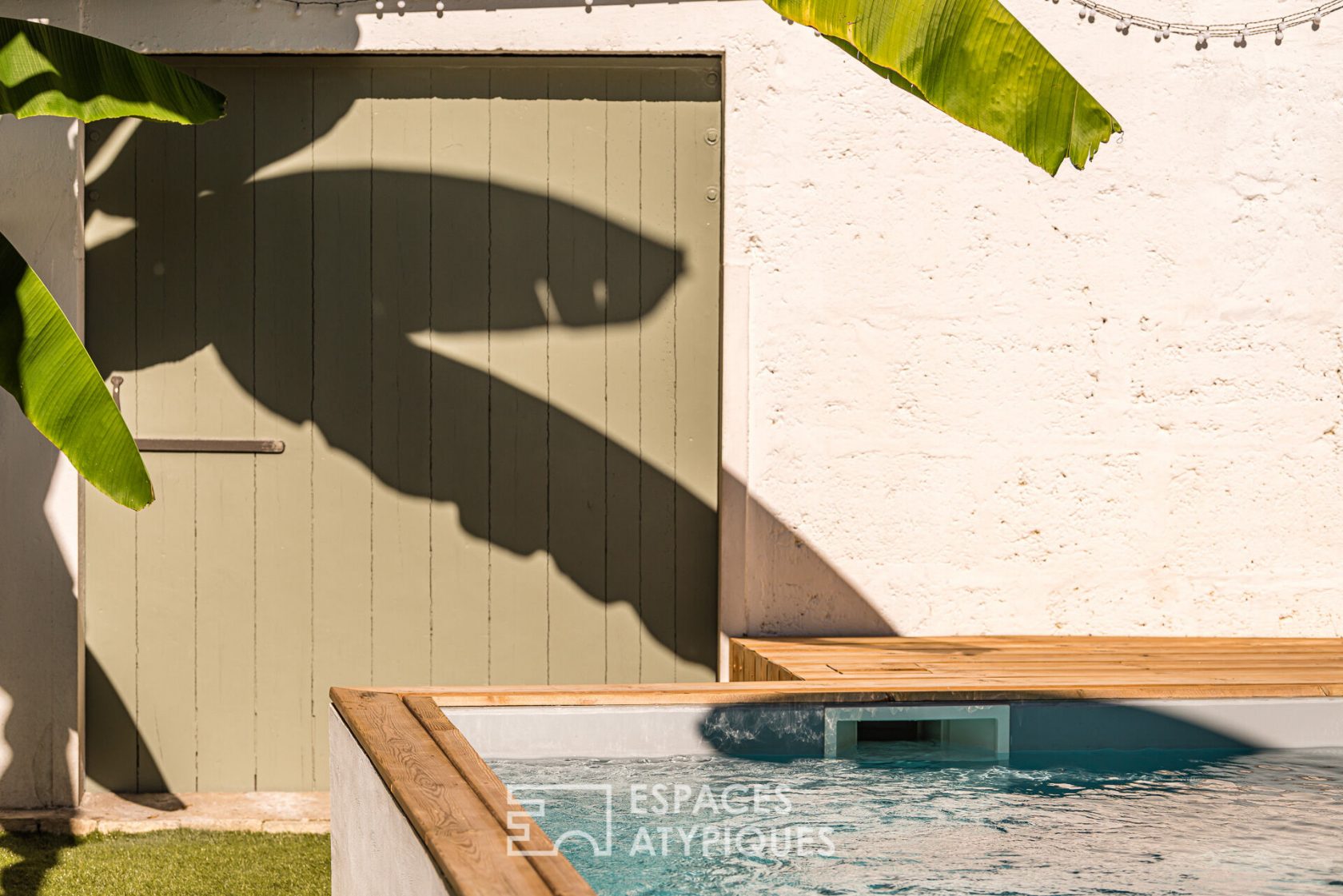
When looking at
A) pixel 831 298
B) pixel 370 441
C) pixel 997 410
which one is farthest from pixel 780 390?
pixel 370 441

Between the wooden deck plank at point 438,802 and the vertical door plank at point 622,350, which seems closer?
the wooden deck plank at point 438,802

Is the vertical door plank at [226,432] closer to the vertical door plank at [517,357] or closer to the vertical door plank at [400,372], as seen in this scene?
the vertical door plank at [400,372]

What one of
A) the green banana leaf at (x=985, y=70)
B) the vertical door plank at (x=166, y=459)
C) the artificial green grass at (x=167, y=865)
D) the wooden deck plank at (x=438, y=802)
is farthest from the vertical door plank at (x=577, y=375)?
the green banana leaf at (x=985, y=70)

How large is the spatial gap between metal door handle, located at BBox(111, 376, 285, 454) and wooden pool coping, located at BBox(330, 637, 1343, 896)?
1.74 metres

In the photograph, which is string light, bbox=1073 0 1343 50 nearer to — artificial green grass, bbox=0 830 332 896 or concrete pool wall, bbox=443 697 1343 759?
concrete pool wall, bbox=443 697 1343 759

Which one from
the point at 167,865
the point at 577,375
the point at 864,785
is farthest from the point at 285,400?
the point at 864,785

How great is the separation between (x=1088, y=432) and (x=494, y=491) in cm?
214

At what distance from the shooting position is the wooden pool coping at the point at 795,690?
1.87m

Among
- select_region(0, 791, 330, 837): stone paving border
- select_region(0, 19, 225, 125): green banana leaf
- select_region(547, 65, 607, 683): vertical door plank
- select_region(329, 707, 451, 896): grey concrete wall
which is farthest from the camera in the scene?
select_region(547, 65, 607, 683): vertical door plank

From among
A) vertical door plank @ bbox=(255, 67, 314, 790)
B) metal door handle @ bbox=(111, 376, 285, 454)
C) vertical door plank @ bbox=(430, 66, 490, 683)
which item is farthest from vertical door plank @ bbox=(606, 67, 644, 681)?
metal door handle @ bbox=(111, 376, 285, 454)

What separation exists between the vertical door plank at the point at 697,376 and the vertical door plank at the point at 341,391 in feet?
3.65

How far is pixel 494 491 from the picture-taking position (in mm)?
4613

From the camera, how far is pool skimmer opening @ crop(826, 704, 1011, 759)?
3.24m
